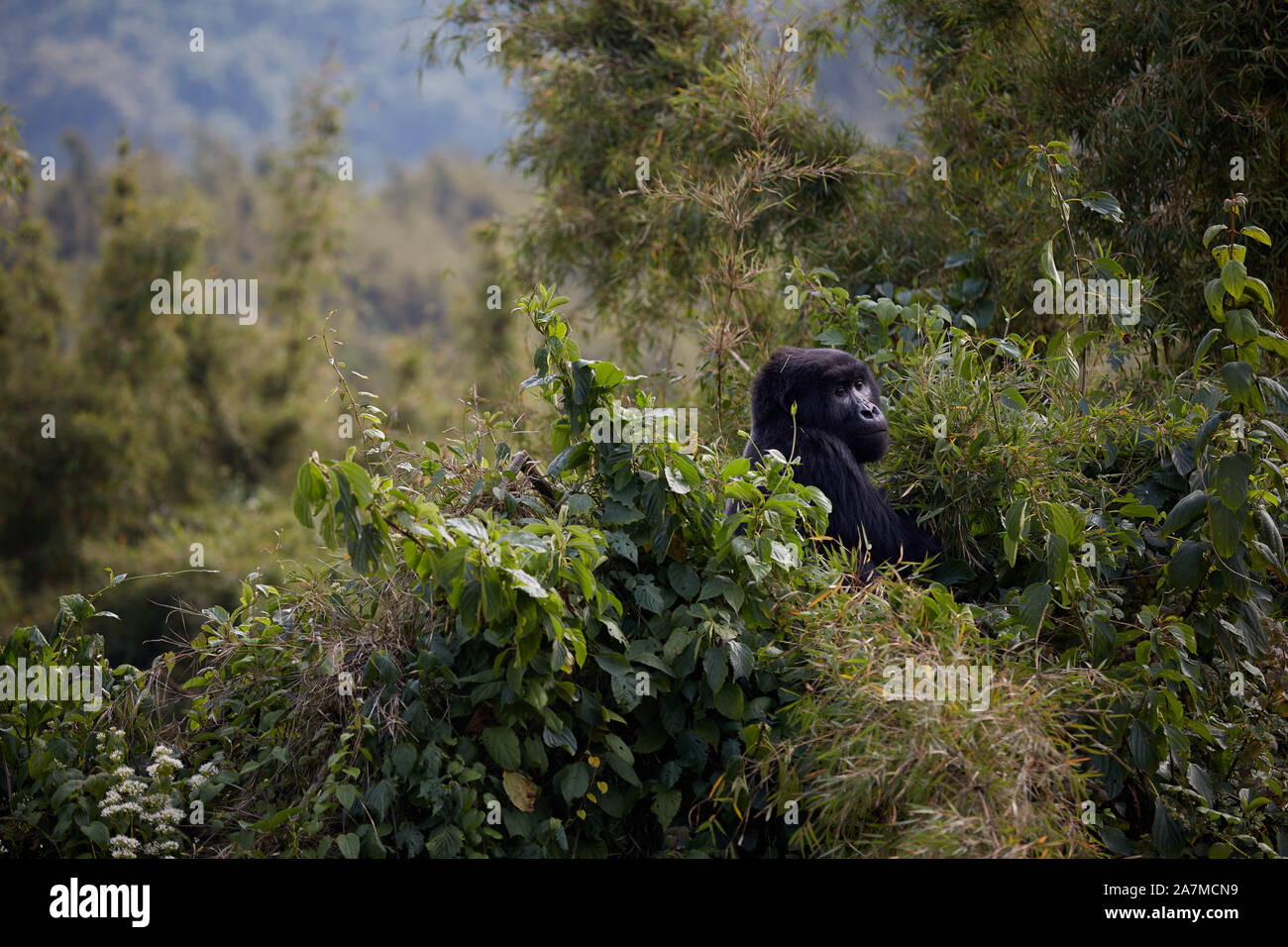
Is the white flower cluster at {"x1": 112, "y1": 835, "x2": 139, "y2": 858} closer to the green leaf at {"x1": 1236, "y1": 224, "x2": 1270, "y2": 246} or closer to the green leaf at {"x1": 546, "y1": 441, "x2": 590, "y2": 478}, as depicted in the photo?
the green leaf at {"x1": 546, "y1": 441, "x2": 590, "y2": 478}

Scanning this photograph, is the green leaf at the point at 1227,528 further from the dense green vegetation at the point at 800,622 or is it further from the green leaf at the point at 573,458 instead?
the green leaf at the point at 573,458

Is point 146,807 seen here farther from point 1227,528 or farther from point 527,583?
point 1227,528

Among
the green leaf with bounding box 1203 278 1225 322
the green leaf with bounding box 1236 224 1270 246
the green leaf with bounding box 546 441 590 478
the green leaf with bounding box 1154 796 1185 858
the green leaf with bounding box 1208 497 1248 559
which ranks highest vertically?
the green leaf with bounding box 1236 224 1270 246

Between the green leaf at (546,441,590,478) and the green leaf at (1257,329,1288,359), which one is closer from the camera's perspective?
the green leaf at (1257,329,1288,359)

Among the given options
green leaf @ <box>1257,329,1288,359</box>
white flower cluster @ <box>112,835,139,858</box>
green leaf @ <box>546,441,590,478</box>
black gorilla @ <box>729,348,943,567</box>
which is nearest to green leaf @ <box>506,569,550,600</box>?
green leaf @ <box>546,441,590,478</box>

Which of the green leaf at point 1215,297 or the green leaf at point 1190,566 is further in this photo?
the green leaf at point 1190,566

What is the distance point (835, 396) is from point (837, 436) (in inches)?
6.5

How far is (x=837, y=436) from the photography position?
4.10m

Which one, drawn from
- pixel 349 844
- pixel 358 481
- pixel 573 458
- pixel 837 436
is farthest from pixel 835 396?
pixel 349 844

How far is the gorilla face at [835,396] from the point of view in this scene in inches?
160

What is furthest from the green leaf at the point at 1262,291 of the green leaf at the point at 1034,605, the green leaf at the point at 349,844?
the green leaf at the point at 349,844

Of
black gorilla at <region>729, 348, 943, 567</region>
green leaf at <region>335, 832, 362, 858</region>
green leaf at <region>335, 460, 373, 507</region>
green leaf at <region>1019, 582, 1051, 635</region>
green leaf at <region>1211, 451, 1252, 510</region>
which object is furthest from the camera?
black gorilla at <region>729, 348, 943, 567</region>

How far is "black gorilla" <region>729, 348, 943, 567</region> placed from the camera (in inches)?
154

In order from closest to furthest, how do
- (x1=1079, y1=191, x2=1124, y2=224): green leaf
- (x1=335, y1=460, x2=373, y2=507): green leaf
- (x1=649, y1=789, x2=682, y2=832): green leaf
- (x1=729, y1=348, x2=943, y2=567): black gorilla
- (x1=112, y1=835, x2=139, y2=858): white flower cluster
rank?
(x1=335, y1=460, x2=373, y2=507): green leaf
(x1=112, y1=835, x2=139, y2=858): white flower cluster
(x1=649, y1=789, x2=682, y2=832): green leaf
(x1=729, y1=348, x2=943, y2=567): black gorilla
(x1=1079, y1=191, x2=1124, y2=224): green leaf
